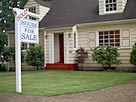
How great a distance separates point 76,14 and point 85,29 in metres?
1.99

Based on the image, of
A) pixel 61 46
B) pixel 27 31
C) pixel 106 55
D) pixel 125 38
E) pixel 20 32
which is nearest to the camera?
pixel 20 32

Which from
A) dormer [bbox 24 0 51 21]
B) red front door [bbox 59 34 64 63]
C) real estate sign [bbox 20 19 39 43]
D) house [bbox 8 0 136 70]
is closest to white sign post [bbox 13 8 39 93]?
real estate sign [bbox 20 19 39 43]

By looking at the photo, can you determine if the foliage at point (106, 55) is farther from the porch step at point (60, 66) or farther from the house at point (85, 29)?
the porch step at point (60, 66)

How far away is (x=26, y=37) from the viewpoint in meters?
9.53

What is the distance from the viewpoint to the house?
17.6 metres

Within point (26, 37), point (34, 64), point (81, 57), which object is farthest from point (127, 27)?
point (26, 37)

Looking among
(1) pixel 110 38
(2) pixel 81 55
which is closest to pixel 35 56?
(2) pixel 81 55

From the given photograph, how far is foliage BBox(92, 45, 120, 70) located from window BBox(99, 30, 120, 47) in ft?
3.21

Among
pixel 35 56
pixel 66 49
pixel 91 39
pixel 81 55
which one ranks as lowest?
pixel 35 56

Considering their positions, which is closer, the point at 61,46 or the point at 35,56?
the point at 35,56

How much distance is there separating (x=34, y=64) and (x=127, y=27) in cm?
772

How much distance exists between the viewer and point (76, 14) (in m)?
20.6

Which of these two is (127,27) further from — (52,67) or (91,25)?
(52,67)

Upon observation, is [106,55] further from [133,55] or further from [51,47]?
[51,47]
